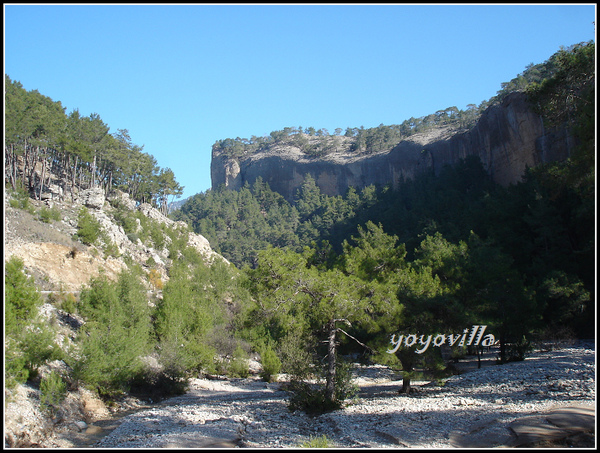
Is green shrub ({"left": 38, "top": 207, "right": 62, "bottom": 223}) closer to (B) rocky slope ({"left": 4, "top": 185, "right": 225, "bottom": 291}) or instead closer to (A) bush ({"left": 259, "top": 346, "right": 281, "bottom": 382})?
(B) rocky slope ({"left": 4, "top": 185, "right": 225, "bottom": 291})

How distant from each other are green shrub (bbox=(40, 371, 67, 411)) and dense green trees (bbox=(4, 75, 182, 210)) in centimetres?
3204

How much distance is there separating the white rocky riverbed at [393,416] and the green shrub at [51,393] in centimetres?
274

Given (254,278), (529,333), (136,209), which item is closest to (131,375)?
(254,278)

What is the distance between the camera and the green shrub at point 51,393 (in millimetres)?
16388

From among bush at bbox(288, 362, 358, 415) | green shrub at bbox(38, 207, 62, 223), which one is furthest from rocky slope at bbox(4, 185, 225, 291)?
bush at bbox(288, 362, 358, 415)

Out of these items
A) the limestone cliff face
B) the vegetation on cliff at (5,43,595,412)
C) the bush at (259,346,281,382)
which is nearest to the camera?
the vegetation on cliff at (5,43,595,412)

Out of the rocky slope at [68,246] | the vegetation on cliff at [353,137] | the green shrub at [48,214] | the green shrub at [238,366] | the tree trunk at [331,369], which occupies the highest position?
the vegetation on cliff at [353,137]

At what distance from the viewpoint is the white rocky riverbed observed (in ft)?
40.6

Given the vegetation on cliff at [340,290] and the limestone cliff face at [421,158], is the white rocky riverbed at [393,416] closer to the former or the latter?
the vegetation on cliff at [340,290]

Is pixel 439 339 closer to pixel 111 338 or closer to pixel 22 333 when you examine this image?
pixel 111 338

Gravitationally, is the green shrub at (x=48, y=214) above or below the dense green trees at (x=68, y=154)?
below

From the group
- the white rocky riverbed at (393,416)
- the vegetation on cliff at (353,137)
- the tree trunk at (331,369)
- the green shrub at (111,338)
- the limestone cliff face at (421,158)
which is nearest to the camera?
the white rocky riverbed at (393,416)

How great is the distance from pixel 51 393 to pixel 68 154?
4430 cm

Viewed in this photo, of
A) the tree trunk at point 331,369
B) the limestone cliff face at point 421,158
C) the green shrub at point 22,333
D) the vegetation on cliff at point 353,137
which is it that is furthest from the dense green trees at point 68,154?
the vegetation on cliff at point 353,137
